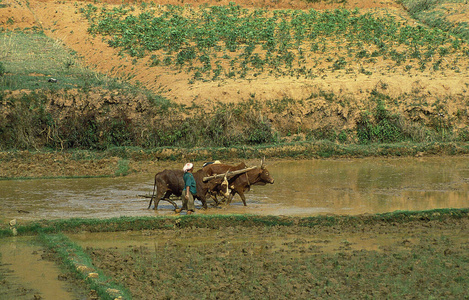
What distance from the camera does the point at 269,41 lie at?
3469 centimetres

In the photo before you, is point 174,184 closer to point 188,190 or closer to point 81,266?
point 188,190

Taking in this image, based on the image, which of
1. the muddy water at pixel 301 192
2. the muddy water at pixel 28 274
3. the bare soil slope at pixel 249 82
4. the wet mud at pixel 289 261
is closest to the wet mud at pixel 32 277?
the muddy water at pixel 28 274

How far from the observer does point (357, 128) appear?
92.4 ft

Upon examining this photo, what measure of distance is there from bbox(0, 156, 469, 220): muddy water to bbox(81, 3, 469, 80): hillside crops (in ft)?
31.8

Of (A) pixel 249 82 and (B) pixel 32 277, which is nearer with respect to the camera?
(B) pixel 32 277

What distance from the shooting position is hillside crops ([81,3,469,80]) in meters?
32.2

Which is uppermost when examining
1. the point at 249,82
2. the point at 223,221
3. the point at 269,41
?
the point at 269,41

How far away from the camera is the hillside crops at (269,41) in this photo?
32156 millimetres

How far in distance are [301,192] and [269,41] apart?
17.8 metres

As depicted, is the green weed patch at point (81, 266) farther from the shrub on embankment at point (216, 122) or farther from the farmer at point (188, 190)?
the shrub on embankment at point (216, 122)

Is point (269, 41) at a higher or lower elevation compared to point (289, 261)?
higher

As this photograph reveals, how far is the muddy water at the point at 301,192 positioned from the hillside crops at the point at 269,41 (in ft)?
31.8

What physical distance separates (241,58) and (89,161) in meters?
12.8

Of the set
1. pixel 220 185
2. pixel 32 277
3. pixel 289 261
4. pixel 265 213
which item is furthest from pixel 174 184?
pixel 32 277
